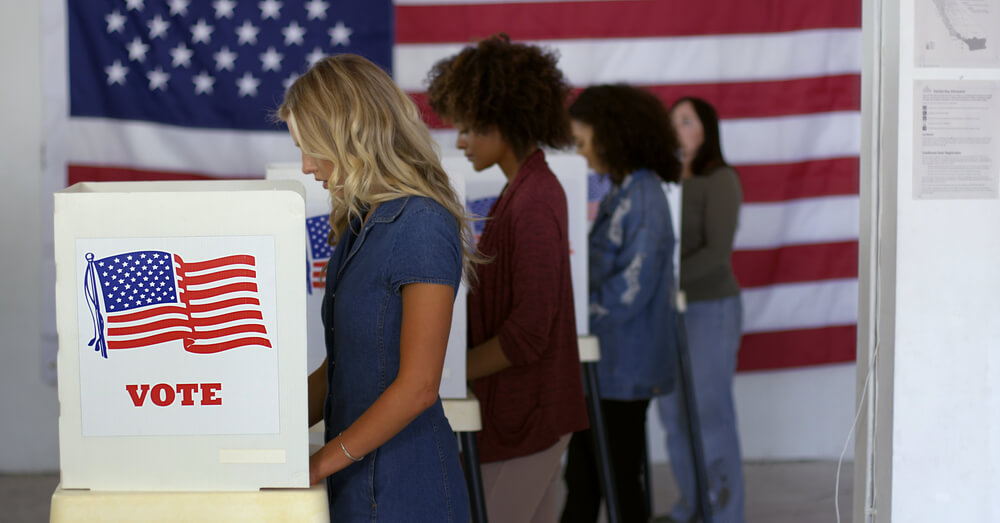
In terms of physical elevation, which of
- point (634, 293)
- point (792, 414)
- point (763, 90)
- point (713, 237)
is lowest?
point (792, 414)

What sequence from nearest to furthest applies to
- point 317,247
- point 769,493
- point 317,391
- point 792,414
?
point 317,391 < point 317,247 < point 769,493 < point 792,414

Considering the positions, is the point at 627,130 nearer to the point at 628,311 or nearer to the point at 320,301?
the point at 628,311

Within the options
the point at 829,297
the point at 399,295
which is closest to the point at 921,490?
the point at 399,295

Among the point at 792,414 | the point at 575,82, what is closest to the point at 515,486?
the point at 575,82

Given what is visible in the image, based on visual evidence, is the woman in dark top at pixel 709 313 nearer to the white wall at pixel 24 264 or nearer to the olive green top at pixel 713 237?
the olive green top at pixel 713 237

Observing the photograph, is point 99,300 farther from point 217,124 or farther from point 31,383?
point 31,383

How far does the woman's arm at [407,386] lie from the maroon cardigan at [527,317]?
62cm

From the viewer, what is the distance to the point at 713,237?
A: 318 cm

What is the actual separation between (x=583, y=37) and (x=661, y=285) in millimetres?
1398

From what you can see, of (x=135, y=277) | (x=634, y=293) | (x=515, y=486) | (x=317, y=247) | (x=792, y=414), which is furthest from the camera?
(x=792, y=414)

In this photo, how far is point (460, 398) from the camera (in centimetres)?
173

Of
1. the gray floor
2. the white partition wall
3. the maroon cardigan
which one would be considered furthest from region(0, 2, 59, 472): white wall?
the white partition wall

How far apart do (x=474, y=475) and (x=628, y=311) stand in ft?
2.92

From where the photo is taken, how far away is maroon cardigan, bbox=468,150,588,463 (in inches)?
71.4
